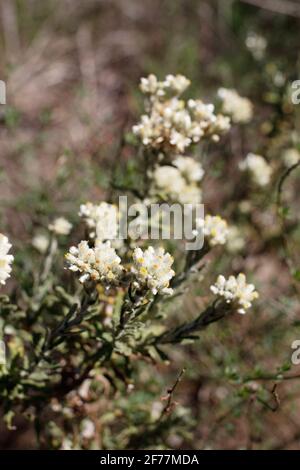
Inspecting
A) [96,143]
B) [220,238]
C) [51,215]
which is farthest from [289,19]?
[220,238]

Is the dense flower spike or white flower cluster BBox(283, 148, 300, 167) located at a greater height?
white flower cluster BBox(283, 148, 300, 167)

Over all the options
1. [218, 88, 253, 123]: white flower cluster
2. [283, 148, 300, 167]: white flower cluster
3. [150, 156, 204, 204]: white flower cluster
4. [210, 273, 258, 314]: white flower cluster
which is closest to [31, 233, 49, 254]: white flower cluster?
[150, 156, 204, 204]: white flower cluster

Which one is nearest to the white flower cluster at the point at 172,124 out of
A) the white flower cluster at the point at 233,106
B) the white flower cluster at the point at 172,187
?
the white flower cluster at the point at 172,187

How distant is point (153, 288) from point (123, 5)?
13.5 ft

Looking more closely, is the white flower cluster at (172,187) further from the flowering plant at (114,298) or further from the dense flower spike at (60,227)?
the dense flower spike at (60,227)

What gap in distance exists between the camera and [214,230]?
212 centimetres

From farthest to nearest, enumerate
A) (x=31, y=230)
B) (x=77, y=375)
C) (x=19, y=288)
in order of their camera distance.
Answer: (x=31, y=230), (x=19, y=288), (x=77, y=375)

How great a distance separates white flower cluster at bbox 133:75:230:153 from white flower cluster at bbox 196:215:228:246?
10.6 inches

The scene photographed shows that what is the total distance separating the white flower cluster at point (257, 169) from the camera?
3227 millimetres

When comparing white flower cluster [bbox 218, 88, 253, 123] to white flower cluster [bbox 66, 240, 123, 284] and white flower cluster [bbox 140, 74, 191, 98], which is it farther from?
white flower cluster [bbox 66, 240, 123, 284]

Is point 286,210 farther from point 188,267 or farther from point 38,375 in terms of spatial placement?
point 38,375

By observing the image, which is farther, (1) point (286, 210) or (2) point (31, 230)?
(2) point (31, 230)

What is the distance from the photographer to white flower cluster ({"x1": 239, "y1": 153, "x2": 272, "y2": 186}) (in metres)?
3.23

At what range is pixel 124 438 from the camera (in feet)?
8.54
